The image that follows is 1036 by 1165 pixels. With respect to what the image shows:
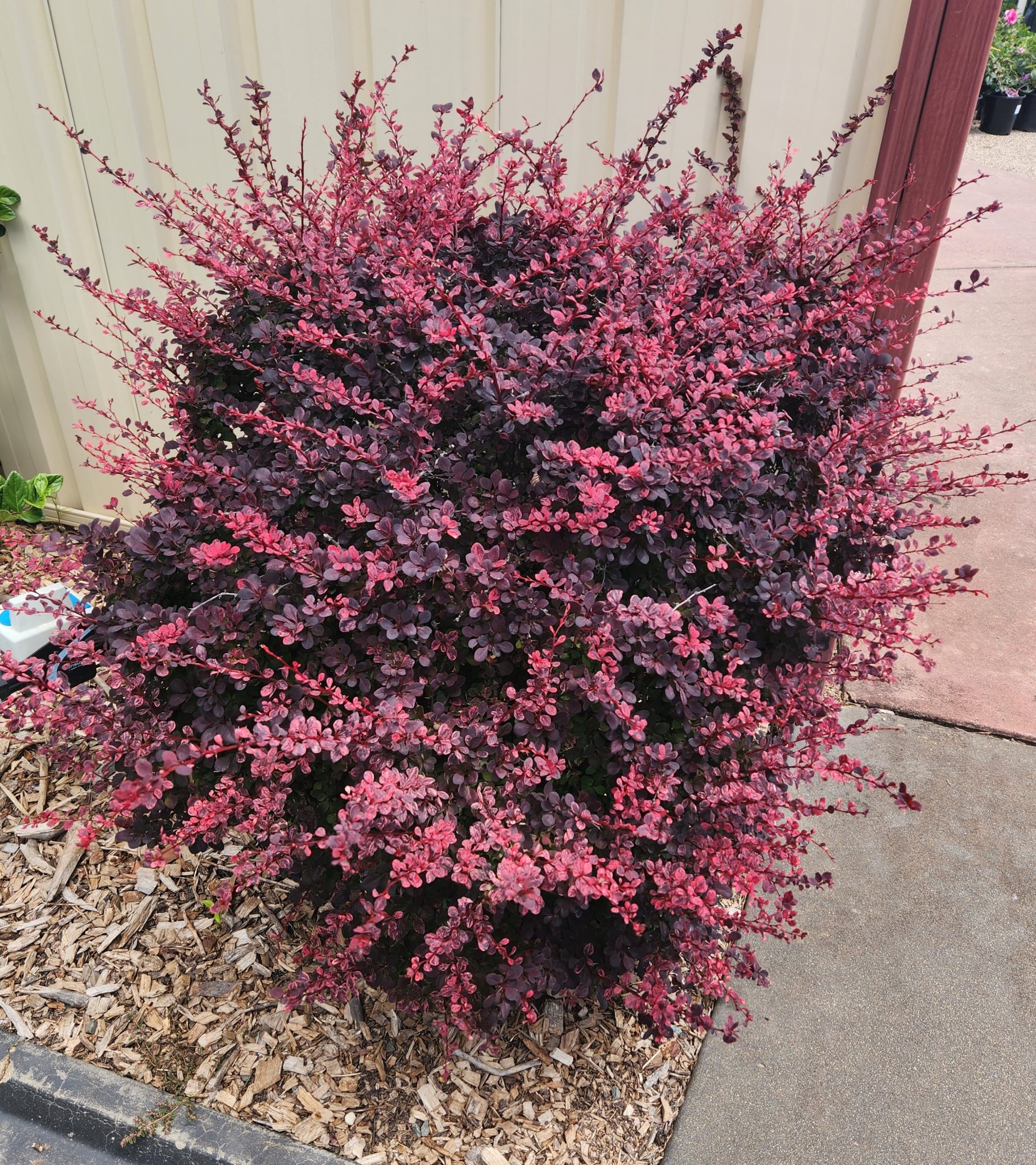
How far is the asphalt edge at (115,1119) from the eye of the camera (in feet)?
5.79

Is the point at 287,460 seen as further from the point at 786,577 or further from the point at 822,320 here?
the point at 822,320

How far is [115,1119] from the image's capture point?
5.96 ft

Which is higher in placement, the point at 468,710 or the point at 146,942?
the point at 468,710

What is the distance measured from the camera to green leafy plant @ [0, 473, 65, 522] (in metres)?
3.62

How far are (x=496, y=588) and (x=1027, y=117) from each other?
1579cm

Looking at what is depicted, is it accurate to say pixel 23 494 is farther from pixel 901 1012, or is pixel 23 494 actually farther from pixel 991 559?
pixel 991 559

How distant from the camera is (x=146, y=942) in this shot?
2186 millimetres

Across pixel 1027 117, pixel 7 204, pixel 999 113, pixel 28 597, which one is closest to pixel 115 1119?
pixel 28 597

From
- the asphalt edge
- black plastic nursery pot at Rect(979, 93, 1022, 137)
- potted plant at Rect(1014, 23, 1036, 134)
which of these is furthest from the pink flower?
potted plant at Rect(1014, 23, 1036, 134)

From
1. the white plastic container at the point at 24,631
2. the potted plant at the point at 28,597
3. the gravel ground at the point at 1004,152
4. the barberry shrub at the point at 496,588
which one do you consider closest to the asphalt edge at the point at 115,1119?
the barberry shrub at the point at 496,588

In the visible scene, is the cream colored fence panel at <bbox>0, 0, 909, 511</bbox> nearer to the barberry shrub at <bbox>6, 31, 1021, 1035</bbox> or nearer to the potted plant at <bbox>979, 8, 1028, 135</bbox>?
the barberry shrub at <bbox>6, 31, 1021, 1035</bbox>

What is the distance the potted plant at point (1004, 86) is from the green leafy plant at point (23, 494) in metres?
14.1

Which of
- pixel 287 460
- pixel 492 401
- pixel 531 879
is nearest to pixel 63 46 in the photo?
pixel 287 460

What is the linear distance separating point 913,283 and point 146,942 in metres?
2.73
